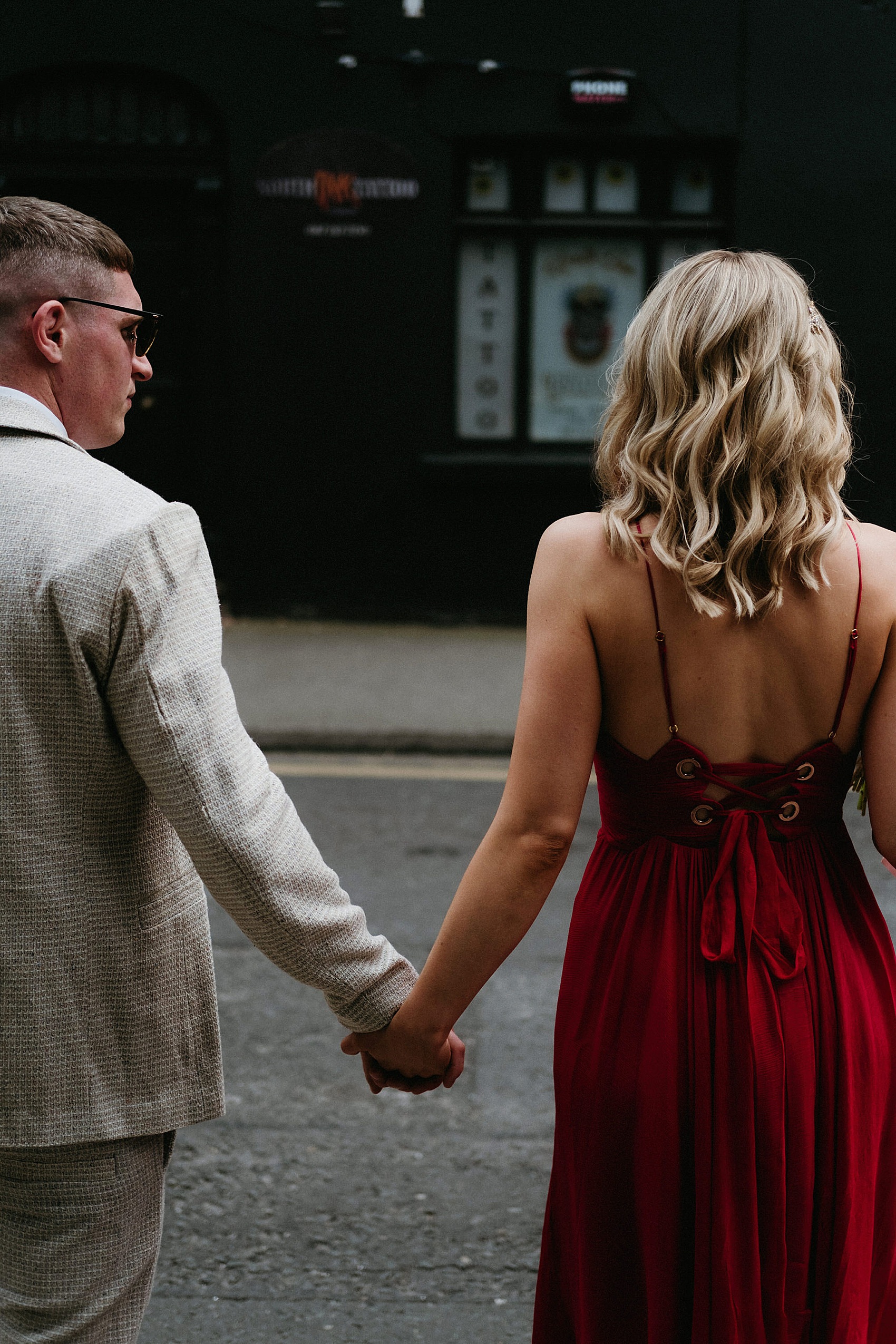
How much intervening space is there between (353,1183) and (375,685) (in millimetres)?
5722

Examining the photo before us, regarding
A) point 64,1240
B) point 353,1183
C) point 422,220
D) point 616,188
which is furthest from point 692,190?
point 64,1240

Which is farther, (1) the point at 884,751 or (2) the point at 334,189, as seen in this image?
(2) the point at 334,189

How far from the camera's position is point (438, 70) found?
33.7 ft

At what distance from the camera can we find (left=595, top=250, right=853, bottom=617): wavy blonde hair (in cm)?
185

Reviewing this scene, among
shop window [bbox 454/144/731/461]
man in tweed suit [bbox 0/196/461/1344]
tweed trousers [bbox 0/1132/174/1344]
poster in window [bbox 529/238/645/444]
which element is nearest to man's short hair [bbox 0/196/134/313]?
man in tweed suit [bbox 0/196/461/1344]

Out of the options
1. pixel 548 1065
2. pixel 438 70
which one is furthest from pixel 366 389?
pixel 548 1065

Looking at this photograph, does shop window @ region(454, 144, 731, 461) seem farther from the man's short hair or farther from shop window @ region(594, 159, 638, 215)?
the man's short hair

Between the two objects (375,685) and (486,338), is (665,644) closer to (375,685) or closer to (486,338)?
(375,685)

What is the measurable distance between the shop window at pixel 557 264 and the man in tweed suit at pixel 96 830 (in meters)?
8.96

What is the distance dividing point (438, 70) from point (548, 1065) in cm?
826

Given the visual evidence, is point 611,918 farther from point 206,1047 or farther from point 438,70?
point 438,70

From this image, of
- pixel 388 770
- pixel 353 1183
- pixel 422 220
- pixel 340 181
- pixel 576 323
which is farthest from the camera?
pixel 576 323

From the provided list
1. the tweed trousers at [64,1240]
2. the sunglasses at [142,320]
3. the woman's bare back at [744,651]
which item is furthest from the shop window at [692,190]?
the tweed trousers at [64,1240]

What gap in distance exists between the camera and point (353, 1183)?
11.3 ft
